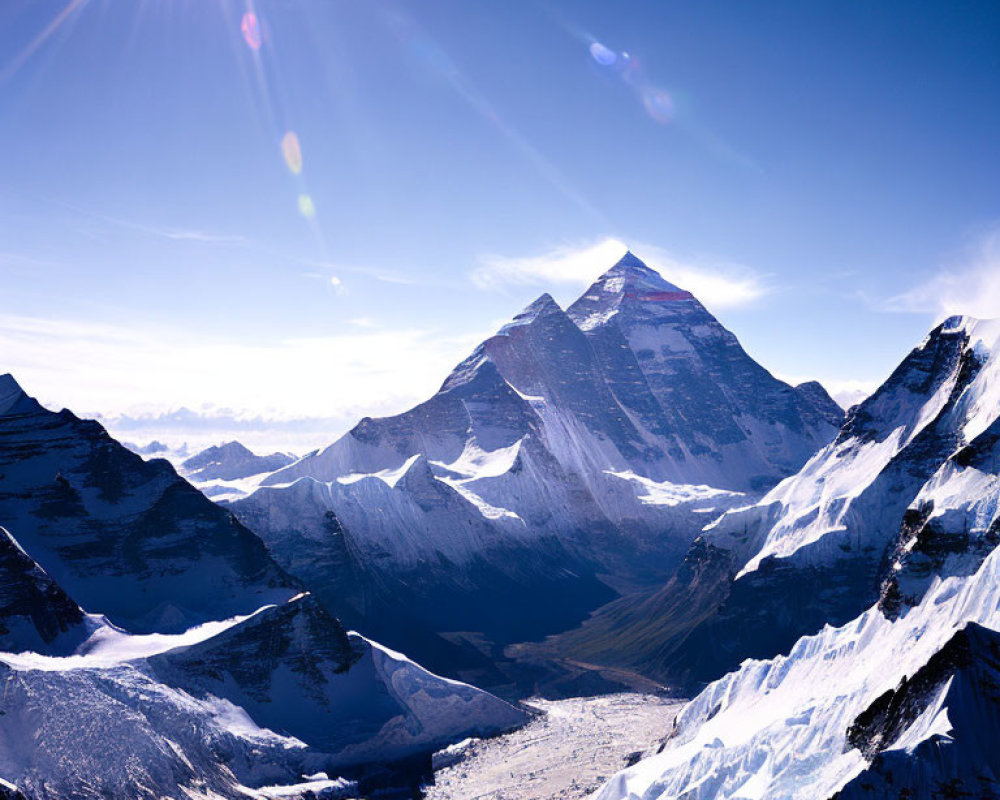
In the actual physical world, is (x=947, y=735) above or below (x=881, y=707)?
below

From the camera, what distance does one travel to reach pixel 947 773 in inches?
4026

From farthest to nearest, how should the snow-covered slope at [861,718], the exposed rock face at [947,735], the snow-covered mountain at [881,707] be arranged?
the snow-covered mountain at [881,707] → the snow-covered slope at [861,718] → the exposed rock face at [947,735]

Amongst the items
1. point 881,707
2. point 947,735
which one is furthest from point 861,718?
point 947,735

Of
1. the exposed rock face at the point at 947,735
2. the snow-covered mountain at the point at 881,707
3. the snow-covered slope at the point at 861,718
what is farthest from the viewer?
the snow-covered mountain at the point at 881,707

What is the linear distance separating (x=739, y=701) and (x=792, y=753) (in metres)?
34.4

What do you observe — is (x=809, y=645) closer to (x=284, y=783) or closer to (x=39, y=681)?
(x=284, y=783)

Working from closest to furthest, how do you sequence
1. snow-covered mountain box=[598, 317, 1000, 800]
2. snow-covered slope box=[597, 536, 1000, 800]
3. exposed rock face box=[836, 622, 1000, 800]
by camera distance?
exposed rock face box=[836, 622, 1000, 800], snow-covered slope box=[597, 536, 1000, 800], snow-covered mountain box=[598, 317, 1000, 800]

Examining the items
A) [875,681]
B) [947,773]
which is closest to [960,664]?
[947,773]

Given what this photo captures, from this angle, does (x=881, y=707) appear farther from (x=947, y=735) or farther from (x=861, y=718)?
(x=947, y=735)

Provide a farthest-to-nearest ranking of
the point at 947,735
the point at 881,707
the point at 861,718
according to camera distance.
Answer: the point at 861,718 → the point at 881,707 → the point at 947,735

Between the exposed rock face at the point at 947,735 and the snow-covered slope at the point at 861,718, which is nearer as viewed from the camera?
the exposed rock face at the point at 947,735

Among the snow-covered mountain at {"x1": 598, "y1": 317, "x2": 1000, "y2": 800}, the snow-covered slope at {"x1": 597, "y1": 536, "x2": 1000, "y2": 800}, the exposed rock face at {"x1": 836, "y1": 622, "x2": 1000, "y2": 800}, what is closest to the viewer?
the exposed rock face at {"x1": 836, "y1": 622, "x2": 1000, "y2": 800}

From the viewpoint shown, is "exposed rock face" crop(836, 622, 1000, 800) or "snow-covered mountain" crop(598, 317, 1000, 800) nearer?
"exposed rock face" crop(836, 622, 1000, 800)

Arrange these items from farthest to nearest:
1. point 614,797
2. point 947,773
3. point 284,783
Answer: point 284,783, point 614,797, point 947,773
